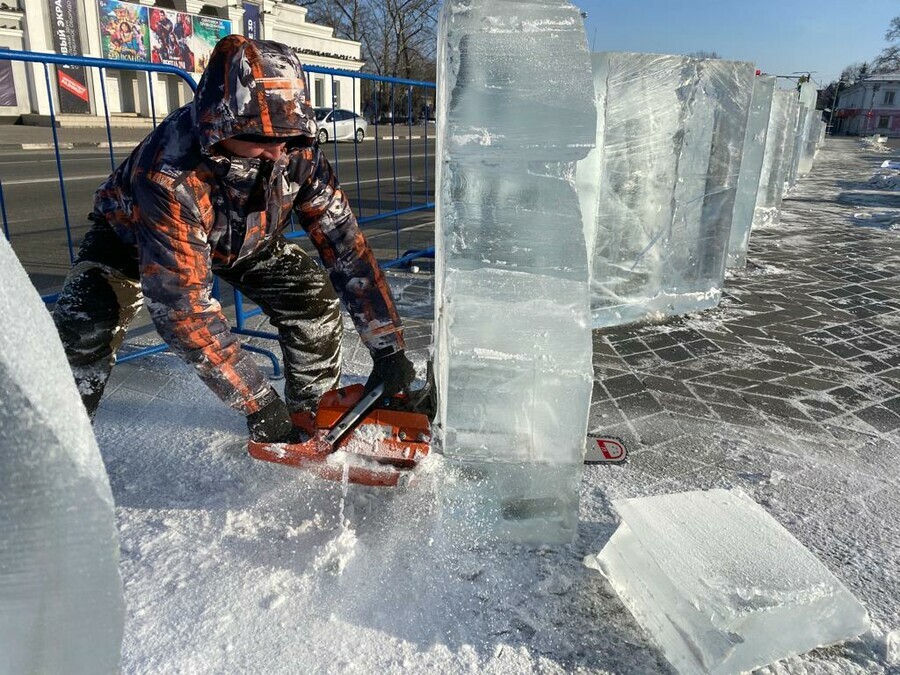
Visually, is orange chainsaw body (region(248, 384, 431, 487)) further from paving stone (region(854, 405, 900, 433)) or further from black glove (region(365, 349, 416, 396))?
paving stone (region(854, 405, 900, 433))

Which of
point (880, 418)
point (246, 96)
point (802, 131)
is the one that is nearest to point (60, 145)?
point (802, 131)

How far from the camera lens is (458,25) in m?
1.85

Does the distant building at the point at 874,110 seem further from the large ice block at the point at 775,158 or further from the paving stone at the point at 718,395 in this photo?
the paving stone at the point at 718,395

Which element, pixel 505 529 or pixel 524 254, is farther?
pixel 505 529

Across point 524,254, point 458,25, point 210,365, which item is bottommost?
point 210,365

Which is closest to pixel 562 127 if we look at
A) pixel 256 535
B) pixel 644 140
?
pixel 256 535

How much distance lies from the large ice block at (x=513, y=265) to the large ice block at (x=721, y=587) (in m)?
0.29

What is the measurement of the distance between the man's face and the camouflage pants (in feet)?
2.12

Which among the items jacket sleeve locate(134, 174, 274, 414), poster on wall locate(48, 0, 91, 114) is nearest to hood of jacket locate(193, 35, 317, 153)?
jacket sleeve locate(134, 174, 274, 414)

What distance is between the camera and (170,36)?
30.2 metres

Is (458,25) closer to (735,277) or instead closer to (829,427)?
(829,427)

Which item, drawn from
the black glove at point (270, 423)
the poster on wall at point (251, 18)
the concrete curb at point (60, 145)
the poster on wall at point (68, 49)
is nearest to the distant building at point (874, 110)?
the poster on wall at point (251, 18)

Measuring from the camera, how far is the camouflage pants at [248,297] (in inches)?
93.6

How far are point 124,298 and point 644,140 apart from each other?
10.9ft
